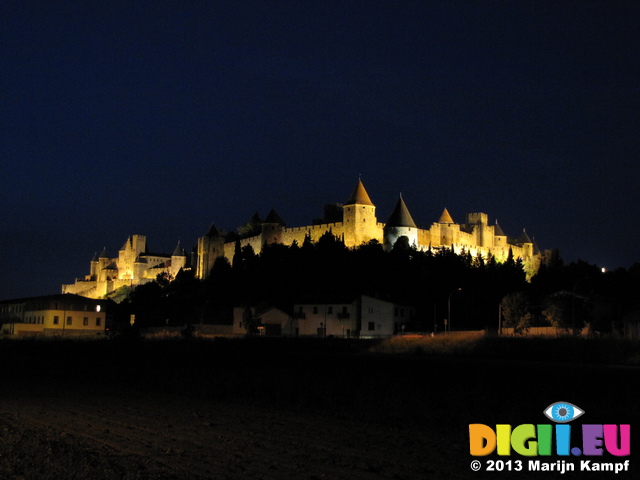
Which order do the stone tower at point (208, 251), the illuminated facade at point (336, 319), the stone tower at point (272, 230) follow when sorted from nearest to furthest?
the illuminated facade at point (336, 319)
the stone tower at point (272, 230)
the stone tower at point (208, 251)

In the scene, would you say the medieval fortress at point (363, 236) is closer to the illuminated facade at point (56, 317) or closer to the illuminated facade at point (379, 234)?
the illuminated facade at point (379, 234)

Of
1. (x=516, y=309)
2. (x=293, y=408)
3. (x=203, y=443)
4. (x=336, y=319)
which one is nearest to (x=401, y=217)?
(x=336, y=319)

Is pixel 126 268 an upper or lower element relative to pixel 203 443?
upper

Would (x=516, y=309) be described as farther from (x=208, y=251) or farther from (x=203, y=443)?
(x=208, y=251)

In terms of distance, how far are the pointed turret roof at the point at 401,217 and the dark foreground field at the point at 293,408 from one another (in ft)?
205

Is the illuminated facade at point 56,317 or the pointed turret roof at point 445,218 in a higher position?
the pointed turret roof at point 445,218

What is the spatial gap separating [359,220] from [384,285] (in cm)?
2532

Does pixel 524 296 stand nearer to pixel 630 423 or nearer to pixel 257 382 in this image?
pixel 257 382

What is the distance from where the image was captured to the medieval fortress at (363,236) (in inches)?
3797

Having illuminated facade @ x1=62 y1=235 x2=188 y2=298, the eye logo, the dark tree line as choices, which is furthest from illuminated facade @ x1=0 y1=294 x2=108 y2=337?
illuminated facade @ x1=62 y1=235 x2=188 y2=298

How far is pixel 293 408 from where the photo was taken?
59.7ft

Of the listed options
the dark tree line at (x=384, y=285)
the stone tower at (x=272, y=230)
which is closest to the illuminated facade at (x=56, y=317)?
the dark tree line at (x=384, y=285)

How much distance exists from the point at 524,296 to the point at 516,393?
35049 mm

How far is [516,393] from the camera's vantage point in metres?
19.6
